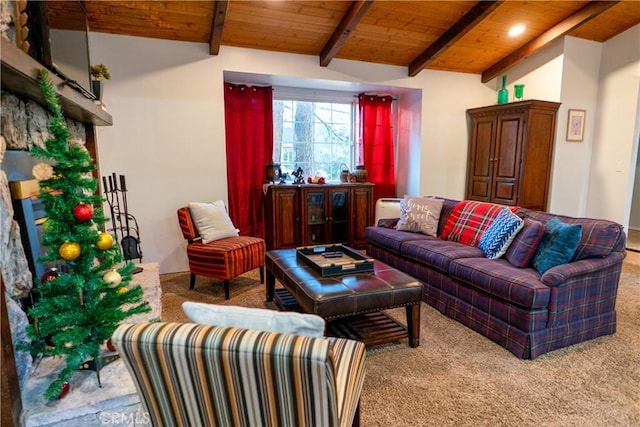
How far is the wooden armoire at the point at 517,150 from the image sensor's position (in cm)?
441

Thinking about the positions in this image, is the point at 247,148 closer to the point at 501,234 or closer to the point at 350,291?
the point at 350,291

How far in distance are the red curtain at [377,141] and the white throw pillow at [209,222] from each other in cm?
239

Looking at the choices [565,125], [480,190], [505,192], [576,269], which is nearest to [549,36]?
[565,125]

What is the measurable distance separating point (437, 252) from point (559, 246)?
86 cm

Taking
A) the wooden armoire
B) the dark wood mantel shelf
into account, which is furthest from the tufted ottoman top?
the wooden armoire

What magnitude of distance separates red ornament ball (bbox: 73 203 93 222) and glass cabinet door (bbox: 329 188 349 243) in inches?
133

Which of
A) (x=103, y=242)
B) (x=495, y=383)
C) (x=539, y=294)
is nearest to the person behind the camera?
(x=103, y=242)

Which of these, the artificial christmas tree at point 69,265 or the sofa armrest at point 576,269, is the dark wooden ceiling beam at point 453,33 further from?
the artificial christmas tree at point 69,265

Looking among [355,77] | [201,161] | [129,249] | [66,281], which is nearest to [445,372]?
[66,281]

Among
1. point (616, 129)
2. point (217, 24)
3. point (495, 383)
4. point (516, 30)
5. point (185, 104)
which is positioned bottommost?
point (495, 383)

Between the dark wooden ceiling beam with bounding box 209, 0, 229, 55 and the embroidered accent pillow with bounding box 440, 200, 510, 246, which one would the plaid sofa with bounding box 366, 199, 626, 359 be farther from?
the dark wooden ceiling beam with bounding box 209, 0, 229, 55

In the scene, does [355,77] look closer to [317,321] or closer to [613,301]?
[613,301]

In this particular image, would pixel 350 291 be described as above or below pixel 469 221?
below

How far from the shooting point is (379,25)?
12.5ft
